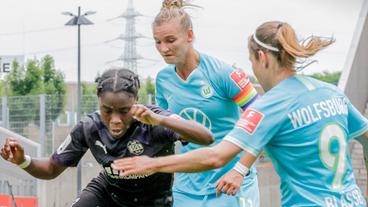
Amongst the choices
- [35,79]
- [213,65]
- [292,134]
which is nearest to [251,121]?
[292,134]

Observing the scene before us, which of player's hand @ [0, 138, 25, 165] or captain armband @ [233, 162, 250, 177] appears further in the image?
player's hand @ [0, 138, 25, 165]

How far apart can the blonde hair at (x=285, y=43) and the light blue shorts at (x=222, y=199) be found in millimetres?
1630

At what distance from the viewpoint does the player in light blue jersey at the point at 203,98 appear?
19.4 ft

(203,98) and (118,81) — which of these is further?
(203,98)

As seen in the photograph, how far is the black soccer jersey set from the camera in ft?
17.2

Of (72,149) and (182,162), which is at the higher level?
(182,162)

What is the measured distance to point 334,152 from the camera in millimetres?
4340

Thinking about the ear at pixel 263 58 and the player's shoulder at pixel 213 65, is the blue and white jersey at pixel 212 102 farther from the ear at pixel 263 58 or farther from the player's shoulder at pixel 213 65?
the ear at pixel 263 58

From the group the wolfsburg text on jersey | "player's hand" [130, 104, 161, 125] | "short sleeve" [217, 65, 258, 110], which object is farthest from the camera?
"short sleeve" [217, 65, 258, 110]

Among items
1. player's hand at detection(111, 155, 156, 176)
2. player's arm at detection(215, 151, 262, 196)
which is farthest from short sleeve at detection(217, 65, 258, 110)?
player's hand at detection(111, 155, 156, 176)

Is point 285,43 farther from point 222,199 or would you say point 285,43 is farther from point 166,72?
point 166,72

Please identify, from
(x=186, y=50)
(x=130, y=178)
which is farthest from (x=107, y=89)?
(x=186, y=50)

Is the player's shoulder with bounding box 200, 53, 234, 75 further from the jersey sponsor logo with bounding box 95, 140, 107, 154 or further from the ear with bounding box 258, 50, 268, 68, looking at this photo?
the ear with bounding box 258, 50, 268, 68

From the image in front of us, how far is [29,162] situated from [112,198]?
0.56 metres
